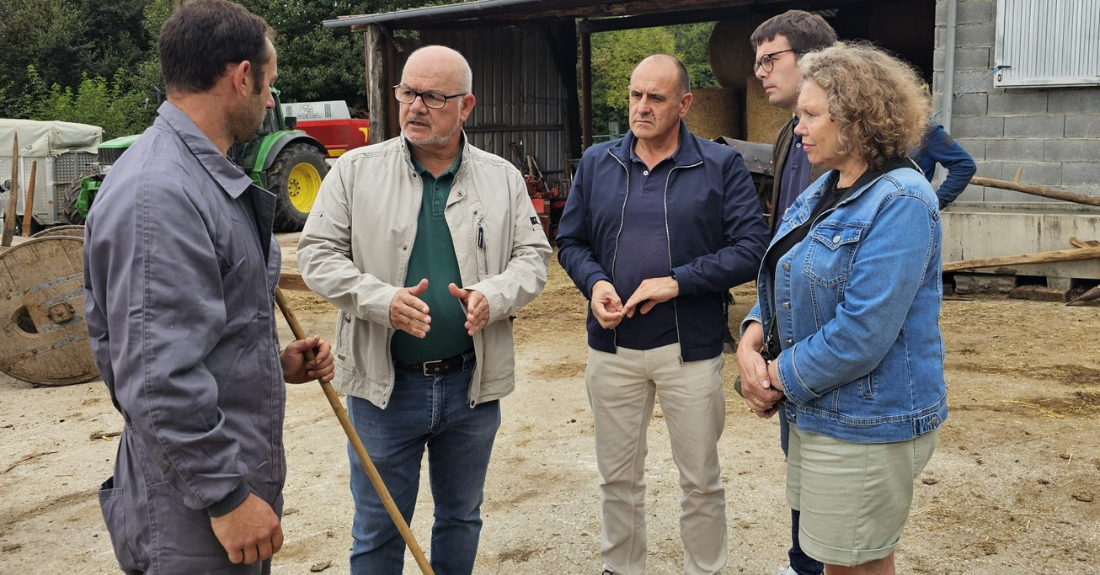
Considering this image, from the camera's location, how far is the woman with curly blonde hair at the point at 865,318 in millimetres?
2234

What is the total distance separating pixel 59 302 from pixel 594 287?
4.67 meters

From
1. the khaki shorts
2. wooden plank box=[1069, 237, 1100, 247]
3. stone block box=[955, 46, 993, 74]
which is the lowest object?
wooden plank box=[1069, 237, 1100, 247]

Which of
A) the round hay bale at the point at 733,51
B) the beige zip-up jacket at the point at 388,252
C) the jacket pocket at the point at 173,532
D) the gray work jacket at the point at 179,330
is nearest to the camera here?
the gray work jacket at the point at 179,330

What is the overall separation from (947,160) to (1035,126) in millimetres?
4975

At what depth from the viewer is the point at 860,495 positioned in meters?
2.31

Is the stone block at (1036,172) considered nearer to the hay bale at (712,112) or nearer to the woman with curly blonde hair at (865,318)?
the hay bale at (712,112)

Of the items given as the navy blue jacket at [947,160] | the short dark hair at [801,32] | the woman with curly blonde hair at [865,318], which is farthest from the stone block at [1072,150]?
the woman with curly blonde hair at [865,318]

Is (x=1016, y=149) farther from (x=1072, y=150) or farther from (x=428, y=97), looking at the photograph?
(x=428, y=97)

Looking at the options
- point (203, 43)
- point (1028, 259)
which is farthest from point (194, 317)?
point (1028, 259)

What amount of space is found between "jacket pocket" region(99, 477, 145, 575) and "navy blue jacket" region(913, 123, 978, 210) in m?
3.61

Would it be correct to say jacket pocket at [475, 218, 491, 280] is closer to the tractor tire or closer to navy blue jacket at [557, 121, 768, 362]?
navy blue jacket at [557, 121, 768, 362]

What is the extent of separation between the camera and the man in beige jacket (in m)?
2.84

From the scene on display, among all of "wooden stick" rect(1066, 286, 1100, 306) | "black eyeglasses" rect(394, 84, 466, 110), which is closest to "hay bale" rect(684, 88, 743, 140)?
"wooden stick" rect(1066, 286, 1100, 306)

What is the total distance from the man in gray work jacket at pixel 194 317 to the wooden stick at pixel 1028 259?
25.9 feet
